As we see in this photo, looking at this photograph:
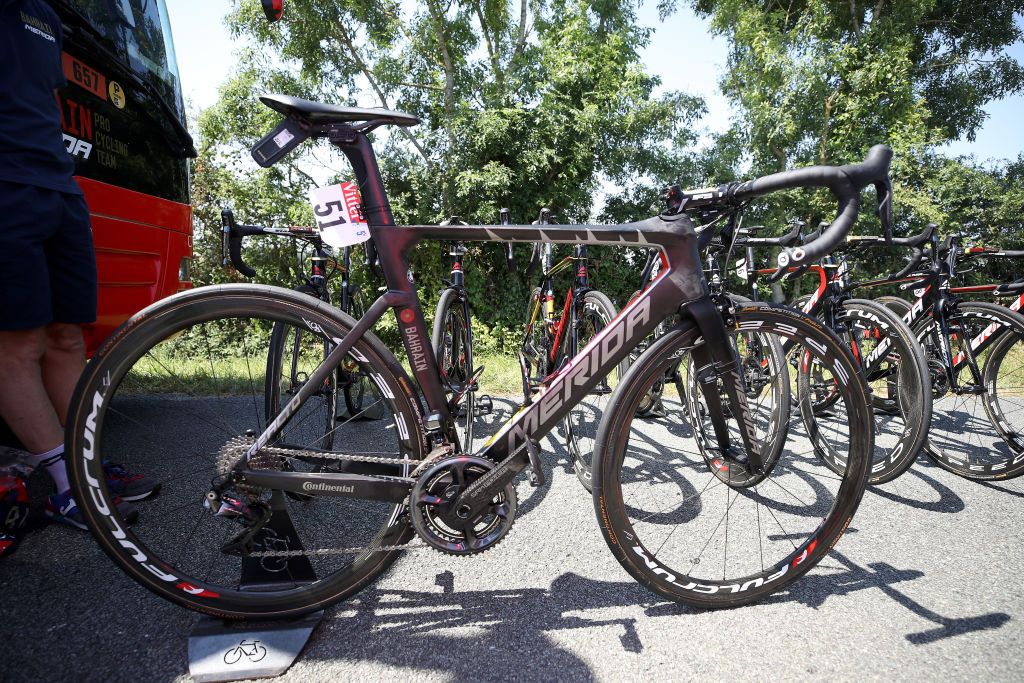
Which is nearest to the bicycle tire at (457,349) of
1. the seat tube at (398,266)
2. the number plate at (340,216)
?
the seat tube at (398,266)

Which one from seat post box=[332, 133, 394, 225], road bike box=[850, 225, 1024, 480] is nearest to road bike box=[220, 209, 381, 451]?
seat post box=[332, 133, 394, 225]

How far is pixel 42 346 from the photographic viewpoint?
6.35 ft

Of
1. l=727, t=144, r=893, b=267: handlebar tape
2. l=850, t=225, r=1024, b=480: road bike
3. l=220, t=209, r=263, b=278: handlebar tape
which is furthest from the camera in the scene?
l=850, t=225, r=1024, b=480: road bike

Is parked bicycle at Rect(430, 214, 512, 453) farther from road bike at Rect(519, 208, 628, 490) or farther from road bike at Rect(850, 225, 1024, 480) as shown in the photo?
road bike at Rect(850, 225, 1024, 480)

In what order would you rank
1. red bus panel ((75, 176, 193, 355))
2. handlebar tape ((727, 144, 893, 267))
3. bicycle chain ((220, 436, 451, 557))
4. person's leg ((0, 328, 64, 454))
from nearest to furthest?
handlebar tape ((727, 144, 893, 267)), bicycle chain ((220, 436, 451, 557)), person's leg ((0, 328, 64, 454)), red bus panel ((75, 176, 193, 355))

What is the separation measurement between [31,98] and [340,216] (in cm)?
116

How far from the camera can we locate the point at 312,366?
204 centimetres

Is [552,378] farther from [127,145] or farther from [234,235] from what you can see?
[127,145]

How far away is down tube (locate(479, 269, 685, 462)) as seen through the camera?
5.51 ft

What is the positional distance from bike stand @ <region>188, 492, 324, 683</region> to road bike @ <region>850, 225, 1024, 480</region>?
10.9ft

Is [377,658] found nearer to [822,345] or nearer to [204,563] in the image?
[204,563]

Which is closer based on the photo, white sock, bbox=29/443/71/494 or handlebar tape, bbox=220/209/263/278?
white sock, bbox=29/443/71/494

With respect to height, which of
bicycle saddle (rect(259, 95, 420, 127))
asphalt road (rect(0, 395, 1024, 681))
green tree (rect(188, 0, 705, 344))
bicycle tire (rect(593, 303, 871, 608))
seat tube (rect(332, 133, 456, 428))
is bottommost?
asphalt road (rect(0, 395, 1024, 681))

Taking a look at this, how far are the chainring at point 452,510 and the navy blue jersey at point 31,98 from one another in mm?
1664
